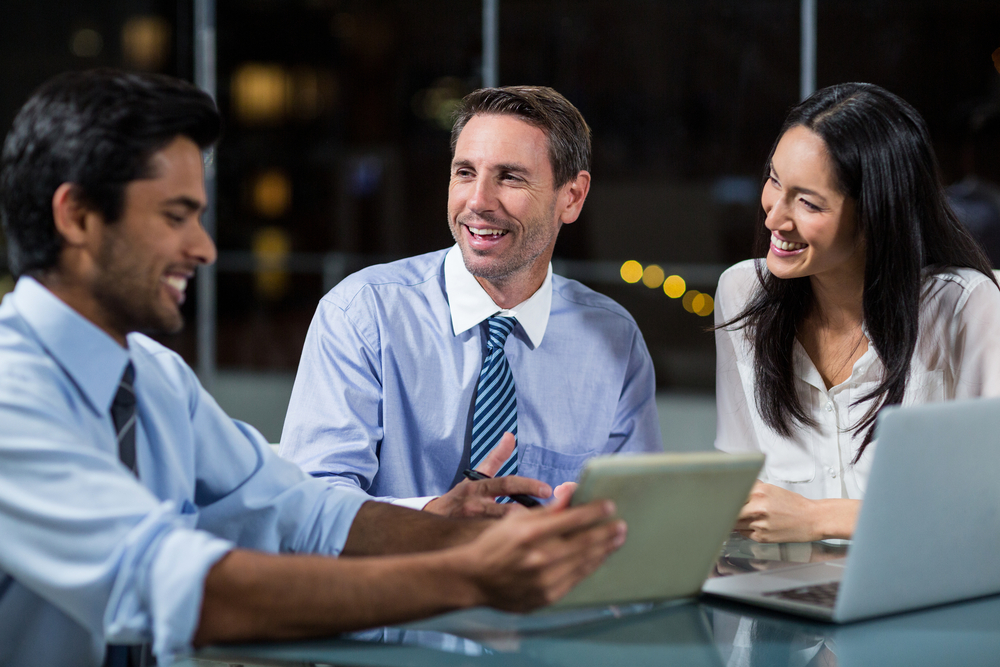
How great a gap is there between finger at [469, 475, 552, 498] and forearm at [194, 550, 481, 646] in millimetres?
466

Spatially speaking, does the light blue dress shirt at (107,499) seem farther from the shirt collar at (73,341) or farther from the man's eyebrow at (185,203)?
the man's eyebrow at (185,203)

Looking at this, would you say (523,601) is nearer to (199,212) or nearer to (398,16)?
(199,212)

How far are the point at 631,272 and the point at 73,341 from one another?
4430 mm

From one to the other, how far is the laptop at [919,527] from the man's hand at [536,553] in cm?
31

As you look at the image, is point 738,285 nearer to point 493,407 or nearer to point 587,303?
point 587,303

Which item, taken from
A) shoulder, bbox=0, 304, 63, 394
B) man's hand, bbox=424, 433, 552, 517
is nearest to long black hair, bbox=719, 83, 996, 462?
man's hand, bbox=424, 433, 552, 517

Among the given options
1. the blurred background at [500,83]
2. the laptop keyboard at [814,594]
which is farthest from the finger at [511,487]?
the blurred background at [500,83]

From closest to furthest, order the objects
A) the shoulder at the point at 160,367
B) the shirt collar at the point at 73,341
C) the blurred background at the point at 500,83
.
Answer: the shirt collar at the point at 73,341 → the shoulder at the point at 160,367 → the blurred background at the point at 500,83

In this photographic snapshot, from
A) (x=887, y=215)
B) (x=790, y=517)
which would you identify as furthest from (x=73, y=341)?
(x=887, y=215)

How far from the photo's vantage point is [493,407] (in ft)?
6.42

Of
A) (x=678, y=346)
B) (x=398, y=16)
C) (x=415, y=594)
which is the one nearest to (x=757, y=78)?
(x=678, y=346)

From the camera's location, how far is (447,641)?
43.8 inches

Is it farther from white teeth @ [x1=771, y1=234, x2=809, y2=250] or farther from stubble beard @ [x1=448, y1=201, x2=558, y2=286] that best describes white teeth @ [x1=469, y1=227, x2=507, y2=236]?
white teeth @ [x1=771, y1=234, x2=809, y2=250]

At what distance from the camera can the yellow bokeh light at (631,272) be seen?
535cm
